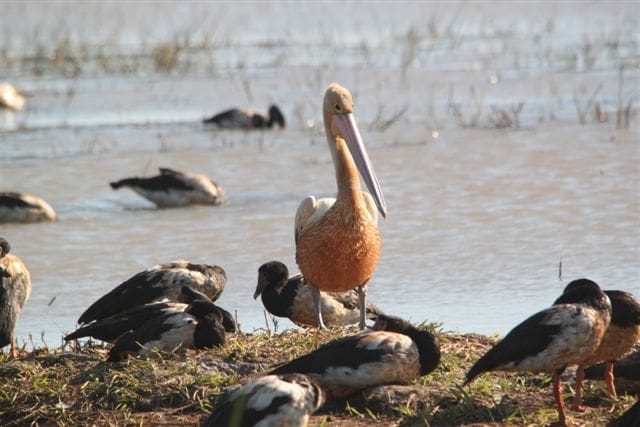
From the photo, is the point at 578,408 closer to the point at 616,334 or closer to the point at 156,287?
the point at 616,334

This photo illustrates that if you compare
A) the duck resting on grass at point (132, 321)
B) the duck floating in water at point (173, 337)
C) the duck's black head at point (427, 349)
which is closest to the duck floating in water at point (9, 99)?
the duck resting on grass at point (132, 321)

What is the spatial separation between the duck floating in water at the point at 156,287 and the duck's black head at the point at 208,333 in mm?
1163

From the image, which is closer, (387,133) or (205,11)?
(387,133)

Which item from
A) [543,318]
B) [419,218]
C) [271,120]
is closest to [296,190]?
[419,218]

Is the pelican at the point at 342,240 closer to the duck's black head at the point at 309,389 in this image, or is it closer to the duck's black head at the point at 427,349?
the duck's black head at the point at 427,349

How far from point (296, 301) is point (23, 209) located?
183 inches

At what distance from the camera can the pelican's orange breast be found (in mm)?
7723

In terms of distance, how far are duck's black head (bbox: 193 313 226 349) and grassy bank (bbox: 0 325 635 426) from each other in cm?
5

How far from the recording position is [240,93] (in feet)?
66.7

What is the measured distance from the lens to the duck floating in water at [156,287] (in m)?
7.78

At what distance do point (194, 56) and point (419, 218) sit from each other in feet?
43.8

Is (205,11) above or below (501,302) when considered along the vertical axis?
above

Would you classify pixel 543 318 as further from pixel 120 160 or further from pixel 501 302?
pixel 120 160

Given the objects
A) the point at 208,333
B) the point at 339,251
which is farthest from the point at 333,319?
the point at 208,333
